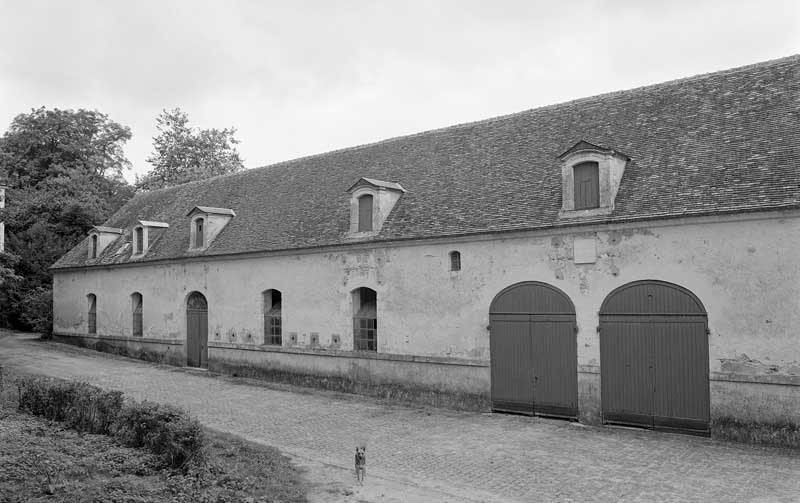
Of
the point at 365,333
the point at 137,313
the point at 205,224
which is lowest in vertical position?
the point at 365,333

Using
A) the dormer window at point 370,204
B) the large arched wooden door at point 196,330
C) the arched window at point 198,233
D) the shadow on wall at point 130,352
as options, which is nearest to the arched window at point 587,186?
the dormer window at point 370,204

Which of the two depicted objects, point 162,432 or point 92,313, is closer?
point 162,432

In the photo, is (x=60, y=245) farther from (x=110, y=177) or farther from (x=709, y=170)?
(x=709, y=170)

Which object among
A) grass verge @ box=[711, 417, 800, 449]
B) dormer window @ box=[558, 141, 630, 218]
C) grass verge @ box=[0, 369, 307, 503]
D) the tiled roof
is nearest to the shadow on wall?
the tiled roof

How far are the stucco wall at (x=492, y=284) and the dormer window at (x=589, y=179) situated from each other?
68cm

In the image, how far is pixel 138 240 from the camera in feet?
87.7

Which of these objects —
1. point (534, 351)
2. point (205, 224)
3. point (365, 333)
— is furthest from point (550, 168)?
point (205, 224)

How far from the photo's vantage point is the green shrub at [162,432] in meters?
9.45

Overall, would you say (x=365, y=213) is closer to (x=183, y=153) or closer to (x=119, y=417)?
(x=119, y=417)

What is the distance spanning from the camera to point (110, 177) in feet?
148

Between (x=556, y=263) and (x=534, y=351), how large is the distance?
7.57ft

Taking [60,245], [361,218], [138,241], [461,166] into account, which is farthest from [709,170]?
[60,245]

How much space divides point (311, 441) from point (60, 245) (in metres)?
30.8

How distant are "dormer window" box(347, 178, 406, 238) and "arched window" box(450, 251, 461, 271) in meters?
2.79
